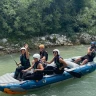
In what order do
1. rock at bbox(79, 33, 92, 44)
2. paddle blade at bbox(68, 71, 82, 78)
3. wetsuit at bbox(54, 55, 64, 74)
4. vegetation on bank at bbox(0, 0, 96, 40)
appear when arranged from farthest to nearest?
rock at bbox(79, 33, 92, 44) → vegetation on bank at bbox(0, 0, 96, 40) → paddle blade at bbox(68, 71, 82, 78) → wetsuit at bbox(54, 55, 64, 74)

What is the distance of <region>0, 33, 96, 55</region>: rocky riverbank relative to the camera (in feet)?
51.2

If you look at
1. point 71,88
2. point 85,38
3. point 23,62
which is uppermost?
point 85,38

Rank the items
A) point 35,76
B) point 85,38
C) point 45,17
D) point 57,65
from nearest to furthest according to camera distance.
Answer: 1. point 35,76
2. point 57,65
3. point 45,17
4. point 85,38

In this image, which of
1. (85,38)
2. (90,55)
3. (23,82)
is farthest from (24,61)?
(85,38)

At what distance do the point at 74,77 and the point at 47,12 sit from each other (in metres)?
10.2

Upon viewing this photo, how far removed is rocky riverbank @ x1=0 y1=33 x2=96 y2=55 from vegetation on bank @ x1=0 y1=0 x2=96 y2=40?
0.48m

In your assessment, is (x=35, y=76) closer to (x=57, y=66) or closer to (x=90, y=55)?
(x=57, y=66)

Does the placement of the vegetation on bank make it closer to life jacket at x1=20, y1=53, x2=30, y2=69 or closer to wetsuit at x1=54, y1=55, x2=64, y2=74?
life jacket at x1=20, y1=53, x2=30, y2=69

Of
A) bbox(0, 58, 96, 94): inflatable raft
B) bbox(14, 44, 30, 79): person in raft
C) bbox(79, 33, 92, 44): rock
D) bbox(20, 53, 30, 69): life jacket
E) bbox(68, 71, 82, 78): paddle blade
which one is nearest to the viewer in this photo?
bbox(0, 58, 96, 94): inflatable raft

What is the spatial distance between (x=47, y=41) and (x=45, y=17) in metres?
2.20

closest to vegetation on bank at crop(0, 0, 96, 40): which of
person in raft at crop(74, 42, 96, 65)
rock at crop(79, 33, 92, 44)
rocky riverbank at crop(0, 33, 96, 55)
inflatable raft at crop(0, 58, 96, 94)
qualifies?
rocky riverbank at crop(0, 33, 96, 55)

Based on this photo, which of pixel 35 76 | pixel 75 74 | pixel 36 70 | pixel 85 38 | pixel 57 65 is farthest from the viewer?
pixel 85 38

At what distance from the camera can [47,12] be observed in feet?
63.3

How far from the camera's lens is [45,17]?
1852 cm
